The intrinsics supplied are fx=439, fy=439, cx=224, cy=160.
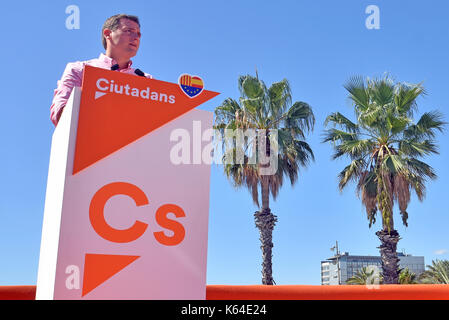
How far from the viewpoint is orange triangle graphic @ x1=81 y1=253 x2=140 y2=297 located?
2.12 meters

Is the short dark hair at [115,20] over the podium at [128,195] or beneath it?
over

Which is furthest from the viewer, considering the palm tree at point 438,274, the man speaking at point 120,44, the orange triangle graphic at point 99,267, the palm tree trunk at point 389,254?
the palm tree at point 438,274

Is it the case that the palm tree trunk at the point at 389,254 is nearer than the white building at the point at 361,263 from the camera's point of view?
Yes

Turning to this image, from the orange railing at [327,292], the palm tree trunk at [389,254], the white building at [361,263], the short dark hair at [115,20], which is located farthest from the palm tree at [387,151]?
the white building at [361,263]

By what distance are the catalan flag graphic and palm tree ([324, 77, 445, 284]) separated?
1264cm

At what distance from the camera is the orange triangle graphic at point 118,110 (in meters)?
2.22

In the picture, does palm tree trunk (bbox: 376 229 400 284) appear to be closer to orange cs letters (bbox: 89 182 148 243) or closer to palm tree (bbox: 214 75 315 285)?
palm tree (bbox: 214 75 315 285)

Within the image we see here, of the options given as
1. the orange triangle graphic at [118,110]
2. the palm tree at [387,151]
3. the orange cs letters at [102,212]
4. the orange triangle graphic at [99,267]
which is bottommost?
the orange triangle graphic at [99,267]

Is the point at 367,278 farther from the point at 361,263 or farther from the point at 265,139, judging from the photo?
the point at 361,263

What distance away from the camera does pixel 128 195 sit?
7.43ft

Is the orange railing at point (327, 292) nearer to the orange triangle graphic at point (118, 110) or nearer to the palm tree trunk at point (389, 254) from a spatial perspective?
the orange triangle graphic at point (118, 110)

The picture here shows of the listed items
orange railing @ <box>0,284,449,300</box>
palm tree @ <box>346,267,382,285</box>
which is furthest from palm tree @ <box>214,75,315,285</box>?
orange railing @ <box>0,284,449,300</box>

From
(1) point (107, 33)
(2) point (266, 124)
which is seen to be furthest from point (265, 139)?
(1) point (107, 33)

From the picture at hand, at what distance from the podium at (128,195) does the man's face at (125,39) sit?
0.75m
